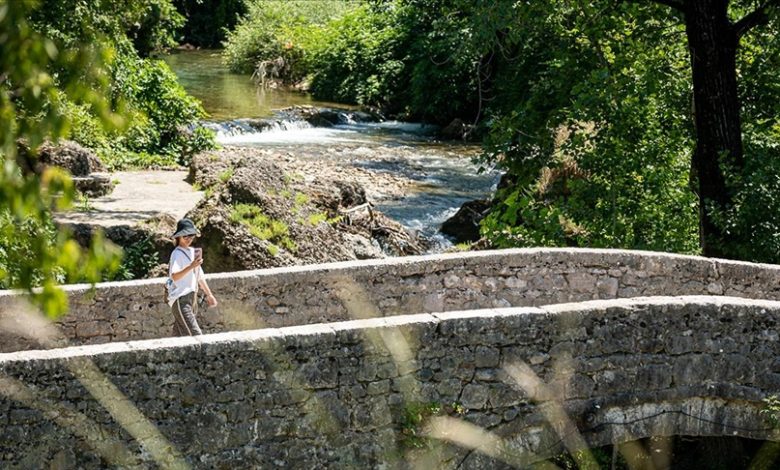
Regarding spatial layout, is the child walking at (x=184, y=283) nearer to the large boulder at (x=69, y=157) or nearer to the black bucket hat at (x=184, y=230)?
the black bucket hat at (x=184, y=230)

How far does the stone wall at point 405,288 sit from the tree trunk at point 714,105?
1.77m

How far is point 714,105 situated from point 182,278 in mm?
6028

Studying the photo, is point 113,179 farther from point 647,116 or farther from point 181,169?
point 647,116

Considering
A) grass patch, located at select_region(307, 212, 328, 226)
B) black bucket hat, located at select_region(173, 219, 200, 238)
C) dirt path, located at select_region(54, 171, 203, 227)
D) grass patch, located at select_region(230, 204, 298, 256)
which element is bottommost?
dirt path, located at select_region(54, 171, 203, 227)

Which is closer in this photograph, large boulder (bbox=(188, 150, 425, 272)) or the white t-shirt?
the white t-shirt

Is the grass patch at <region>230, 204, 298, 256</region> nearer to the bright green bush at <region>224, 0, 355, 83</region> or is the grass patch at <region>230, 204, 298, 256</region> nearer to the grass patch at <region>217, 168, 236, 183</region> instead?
the grass patch at <region>217, 168, 236, 183</region>

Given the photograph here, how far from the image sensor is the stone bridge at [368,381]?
6551 millimetres

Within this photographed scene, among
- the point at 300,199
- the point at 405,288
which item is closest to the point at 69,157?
the point at 300,199

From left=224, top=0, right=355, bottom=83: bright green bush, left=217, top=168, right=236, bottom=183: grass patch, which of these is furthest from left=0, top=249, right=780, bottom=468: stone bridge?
left=224, top=0, right=355, bottom=83: bright green bush

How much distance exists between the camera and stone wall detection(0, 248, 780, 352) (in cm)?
887

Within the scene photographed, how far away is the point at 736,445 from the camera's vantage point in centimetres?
977

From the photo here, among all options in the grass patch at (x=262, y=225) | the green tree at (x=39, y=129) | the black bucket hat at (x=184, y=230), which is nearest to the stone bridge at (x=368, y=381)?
the black bucket hat at (x=184, y=230)

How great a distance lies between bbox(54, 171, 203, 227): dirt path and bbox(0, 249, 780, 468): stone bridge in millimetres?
4958

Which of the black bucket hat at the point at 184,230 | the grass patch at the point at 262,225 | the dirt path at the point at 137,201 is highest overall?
the black bucket hat at the point at 184,230
